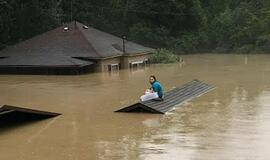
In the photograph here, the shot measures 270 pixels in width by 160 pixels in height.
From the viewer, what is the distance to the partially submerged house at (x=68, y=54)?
38.5 meters

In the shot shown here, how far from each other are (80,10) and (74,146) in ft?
170

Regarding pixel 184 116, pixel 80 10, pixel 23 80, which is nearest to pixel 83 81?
pixel 23 80

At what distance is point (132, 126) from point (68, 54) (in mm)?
22355

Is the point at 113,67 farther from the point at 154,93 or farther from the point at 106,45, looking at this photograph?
the point at 154,93

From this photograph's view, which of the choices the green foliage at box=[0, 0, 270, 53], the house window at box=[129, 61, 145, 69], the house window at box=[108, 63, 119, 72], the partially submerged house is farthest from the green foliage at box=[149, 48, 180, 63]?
the green foliage at box=[0, 0, 270, 53]

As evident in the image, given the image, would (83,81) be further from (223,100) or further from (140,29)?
(140,29)

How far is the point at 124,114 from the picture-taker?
66.8 ft

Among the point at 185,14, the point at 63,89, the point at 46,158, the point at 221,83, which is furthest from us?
the point at 185,14

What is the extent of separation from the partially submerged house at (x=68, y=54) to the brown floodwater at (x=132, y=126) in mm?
6861

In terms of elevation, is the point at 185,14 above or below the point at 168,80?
above

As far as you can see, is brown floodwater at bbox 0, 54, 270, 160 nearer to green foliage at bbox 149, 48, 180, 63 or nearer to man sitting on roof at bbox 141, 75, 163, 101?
man sitting on roof at bbox 141, 75, 163, 101

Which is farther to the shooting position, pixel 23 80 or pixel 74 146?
pixel 23 80

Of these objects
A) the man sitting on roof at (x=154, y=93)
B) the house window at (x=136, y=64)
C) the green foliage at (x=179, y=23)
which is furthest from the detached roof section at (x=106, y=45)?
the man sitting on roof at (x=154, y=93)

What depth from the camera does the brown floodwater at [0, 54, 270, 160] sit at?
14164 mm
